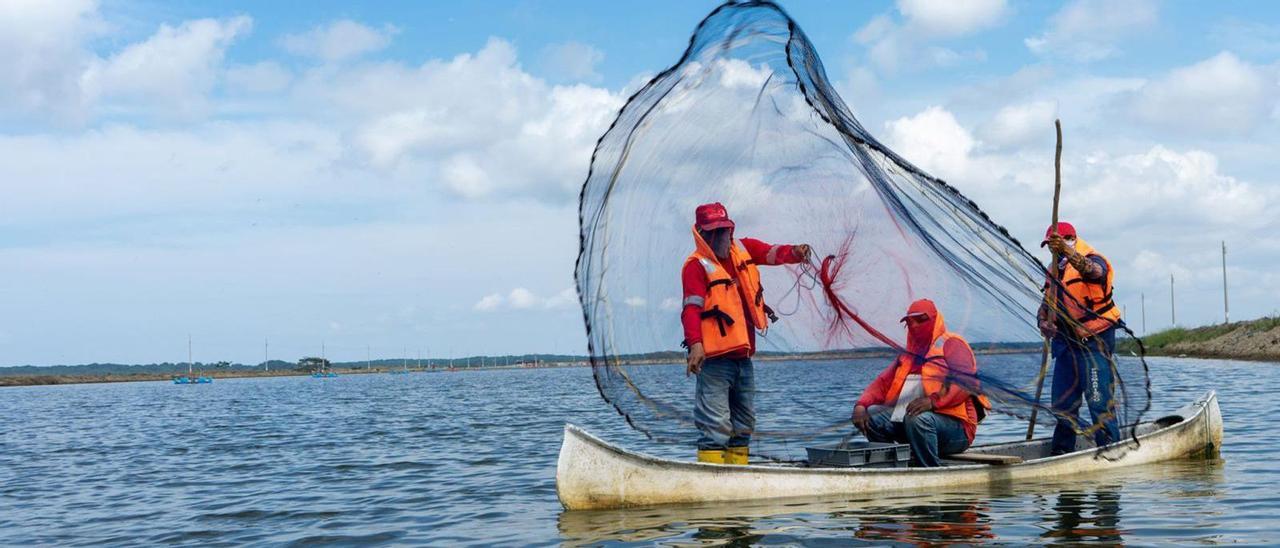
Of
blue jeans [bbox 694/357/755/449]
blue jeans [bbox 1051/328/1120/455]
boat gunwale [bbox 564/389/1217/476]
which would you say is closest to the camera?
blue jeans [bbox 694/357/755/449]

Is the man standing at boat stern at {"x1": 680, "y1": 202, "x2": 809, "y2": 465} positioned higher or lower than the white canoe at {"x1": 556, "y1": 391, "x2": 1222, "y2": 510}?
higher

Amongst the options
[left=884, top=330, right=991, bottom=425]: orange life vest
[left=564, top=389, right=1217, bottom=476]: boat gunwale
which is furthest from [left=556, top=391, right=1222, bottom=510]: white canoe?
[left=884, top=330, right=991, bottom=425]: orange life vest

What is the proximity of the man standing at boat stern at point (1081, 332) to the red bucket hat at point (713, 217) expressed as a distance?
128 inches

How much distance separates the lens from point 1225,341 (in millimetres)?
61531

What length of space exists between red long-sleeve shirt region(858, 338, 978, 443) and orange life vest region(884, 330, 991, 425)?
20 millimetres

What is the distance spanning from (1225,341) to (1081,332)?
59.5 meters

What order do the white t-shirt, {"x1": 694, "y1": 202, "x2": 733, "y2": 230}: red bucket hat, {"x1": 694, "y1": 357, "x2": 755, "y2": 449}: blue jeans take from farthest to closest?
the white t-shirt
{"x1": 694, "y1": 357, "x2": 755, "y2": 449}: blue jeans
{"x1": 694, "y1": 202, "x2": 733, "y2": 230}: red bucket hat

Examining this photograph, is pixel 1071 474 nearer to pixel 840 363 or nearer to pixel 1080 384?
pixel 1080 384

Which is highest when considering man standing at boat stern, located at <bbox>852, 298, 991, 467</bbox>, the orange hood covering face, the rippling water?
the orange hood covering face

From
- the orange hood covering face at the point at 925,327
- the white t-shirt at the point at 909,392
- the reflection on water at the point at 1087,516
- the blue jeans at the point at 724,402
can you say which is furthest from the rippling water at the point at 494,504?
the orange hood covering face at the point at 925,327

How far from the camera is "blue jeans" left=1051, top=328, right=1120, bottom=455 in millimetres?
10148

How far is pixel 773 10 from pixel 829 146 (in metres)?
1.20

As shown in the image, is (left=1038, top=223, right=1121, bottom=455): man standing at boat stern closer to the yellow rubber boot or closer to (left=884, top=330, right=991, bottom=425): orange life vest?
(left=884, top=330, right=991, bottom=425): orange life vest

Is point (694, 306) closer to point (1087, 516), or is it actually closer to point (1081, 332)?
point (1087, 516)
